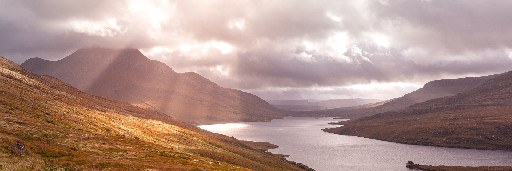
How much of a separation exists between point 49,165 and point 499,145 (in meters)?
248

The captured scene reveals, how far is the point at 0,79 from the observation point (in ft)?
331

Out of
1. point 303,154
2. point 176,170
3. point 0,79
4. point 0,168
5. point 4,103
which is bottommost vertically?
point 303,154

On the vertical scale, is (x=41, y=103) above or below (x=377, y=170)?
above

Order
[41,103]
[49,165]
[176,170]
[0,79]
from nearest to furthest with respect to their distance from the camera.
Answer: [49,165]
[176,170]
[41,103]
[0,79]

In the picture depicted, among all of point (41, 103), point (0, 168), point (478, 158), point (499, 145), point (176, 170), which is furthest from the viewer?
point (499, 145)

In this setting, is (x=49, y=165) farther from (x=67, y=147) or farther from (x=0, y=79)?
(x=0, y=79)

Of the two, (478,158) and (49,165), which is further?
(478,158)

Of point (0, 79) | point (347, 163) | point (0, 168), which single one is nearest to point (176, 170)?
point (0, 168)

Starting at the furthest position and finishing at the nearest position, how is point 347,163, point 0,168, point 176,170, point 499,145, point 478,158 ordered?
point 499,145, point 478,158, point 347,163, point 176,170, point 0,168

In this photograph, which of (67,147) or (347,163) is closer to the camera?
(67,147)

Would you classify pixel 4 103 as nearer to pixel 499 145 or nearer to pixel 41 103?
pixel 41 103

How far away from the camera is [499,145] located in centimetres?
19288

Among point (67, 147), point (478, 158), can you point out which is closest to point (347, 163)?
point (478, 158)

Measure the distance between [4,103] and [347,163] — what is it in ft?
415
